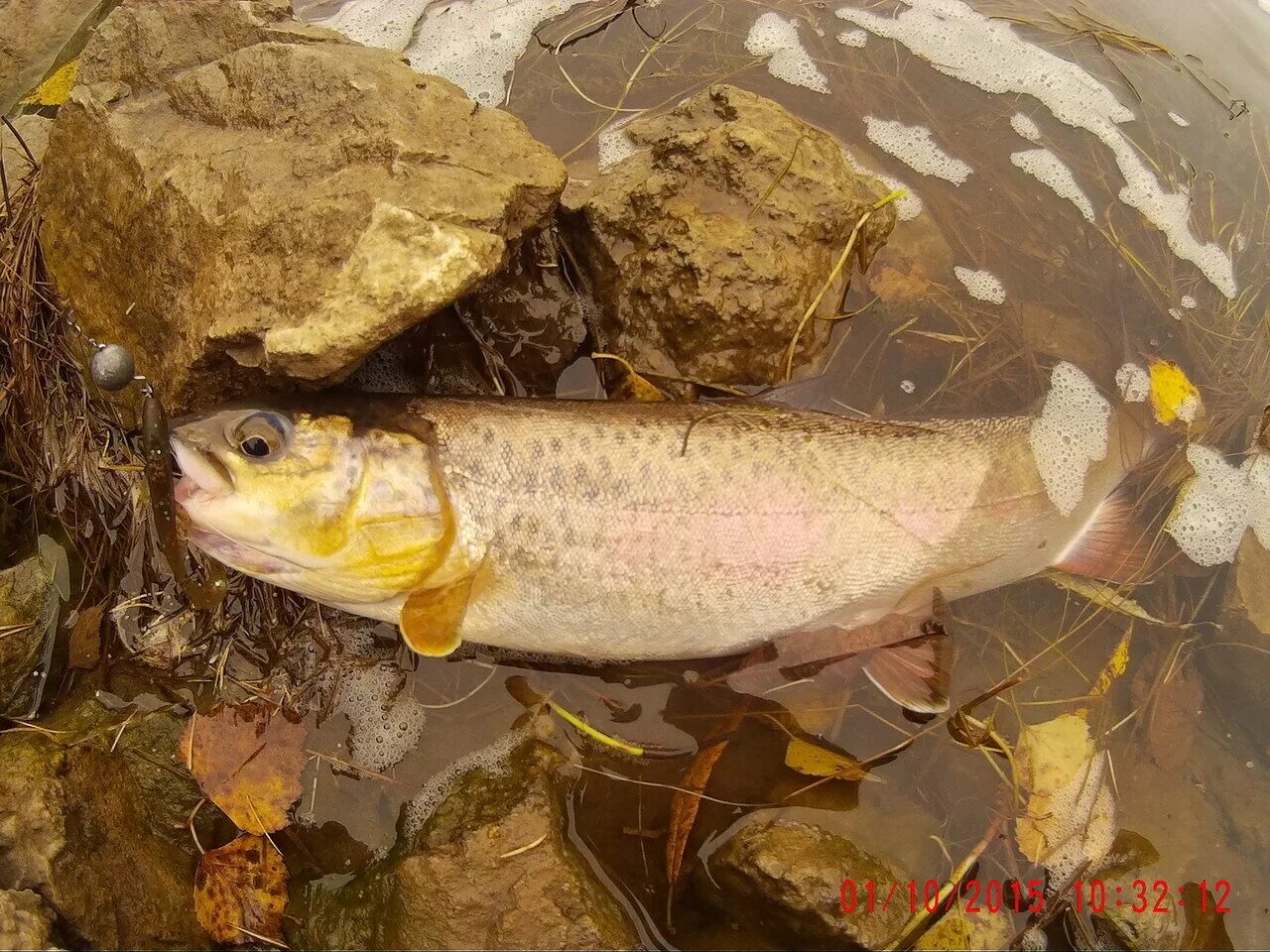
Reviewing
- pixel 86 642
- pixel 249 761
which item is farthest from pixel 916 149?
pixel 86 642

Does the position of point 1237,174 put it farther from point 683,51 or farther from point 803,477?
point 803,477

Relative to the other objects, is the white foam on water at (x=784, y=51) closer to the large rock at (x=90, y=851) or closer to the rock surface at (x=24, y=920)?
the large rock at (x=90, y=851)

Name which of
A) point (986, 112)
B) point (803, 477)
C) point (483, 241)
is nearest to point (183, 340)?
point (483, 241)

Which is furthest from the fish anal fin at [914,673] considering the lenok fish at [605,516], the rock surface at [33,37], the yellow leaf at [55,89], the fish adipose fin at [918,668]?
the rock surface at [33,37]

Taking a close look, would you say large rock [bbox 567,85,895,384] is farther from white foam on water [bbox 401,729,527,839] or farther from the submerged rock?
the submerged rock

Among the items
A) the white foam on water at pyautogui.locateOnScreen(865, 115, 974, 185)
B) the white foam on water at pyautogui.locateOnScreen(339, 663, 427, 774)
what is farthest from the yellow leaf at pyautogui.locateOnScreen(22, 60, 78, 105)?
the white foam on water at pyautogui.locateOnScreen(865, 115, 974, 185)

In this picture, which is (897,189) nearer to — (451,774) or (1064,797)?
(1064,797)
